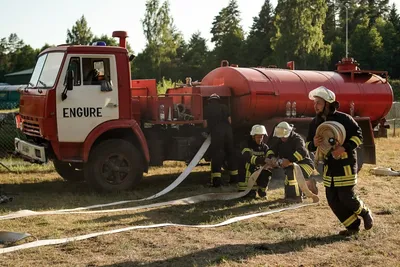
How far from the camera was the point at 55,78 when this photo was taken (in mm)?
8555

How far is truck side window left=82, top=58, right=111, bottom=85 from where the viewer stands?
8.75 metres

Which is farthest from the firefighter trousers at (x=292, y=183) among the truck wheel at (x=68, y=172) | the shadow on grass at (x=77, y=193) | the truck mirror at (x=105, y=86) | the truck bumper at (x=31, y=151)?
the truck wheel at (x=68, y=172)

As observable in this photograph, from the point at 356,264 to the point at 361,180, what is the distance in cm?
567

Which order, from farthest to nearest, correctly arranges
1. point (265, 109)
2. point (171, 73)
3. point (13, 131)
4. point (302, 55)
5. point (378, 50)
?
point (171, 73) < point (378, 50) < point (302, 55) < point (13, 131) < point (265, 109)

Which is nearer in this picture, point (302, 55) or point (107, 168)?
point (107, 168)

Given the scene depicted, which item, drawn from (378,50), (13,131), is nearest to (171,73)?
(378,50)

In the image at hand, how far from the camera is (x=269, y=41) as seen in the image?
60.5 meters

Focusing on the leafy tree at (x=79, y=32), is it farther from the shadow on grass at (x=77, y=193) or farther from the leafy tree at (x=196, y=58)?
the shadow on grass at (x=77, y=193)

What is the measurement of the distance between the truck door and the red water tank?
2.54m

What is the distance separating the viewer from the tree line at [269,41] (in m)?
42.8

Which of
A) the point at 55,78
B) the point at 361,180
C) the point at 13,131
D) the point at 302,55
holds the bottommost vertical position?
the point at 361,180

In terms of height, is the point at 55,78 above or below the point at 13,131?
above

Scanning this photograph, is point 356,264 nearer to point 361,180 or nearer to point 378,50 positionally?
point 361,180

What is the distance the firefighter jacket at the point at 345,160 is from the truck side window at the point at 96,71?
13.7ft
